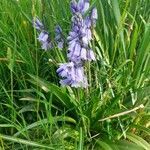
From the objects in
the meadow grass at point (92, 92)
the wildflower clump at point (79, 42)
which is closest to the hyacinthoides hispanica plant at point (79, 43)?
the wildflower clump at point (79, 42)

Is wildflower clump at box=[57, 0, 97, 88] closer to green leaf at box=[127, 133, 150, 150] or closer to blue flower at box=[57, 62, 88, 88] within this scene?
blue flower at box=[57, 62, 88, 88]

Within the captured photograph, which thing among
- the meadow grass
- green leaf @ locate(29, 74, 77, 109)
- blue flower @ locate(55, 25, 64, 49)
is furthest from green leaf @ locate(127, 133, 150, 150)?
blue flower @ locate(55, 25, 64, 49)

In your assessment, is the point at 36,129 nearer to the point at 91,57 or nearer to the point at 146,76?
the point at 91,57

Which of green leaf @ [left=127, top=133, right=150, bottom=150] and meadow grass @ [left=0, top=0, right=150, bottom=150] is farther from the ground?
meadow grass @ [left=0, top=0, right=150, bottom=150]

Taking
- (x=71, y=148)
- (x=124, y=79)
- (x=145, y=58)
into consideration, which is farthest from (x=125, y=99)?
(x=71, y=148)

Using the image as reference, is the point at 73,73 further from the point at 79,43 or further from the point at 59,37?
the point at 59,37

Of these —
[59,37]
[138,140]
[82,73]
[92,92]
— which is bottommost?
[138,140]

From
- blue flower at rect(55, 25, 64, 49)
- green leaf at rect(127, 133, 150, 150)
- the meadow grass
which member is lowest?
green leaf at rect(127, 133, 150, 150)

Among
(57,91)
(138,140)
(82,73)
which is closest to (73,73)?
(82,73)
